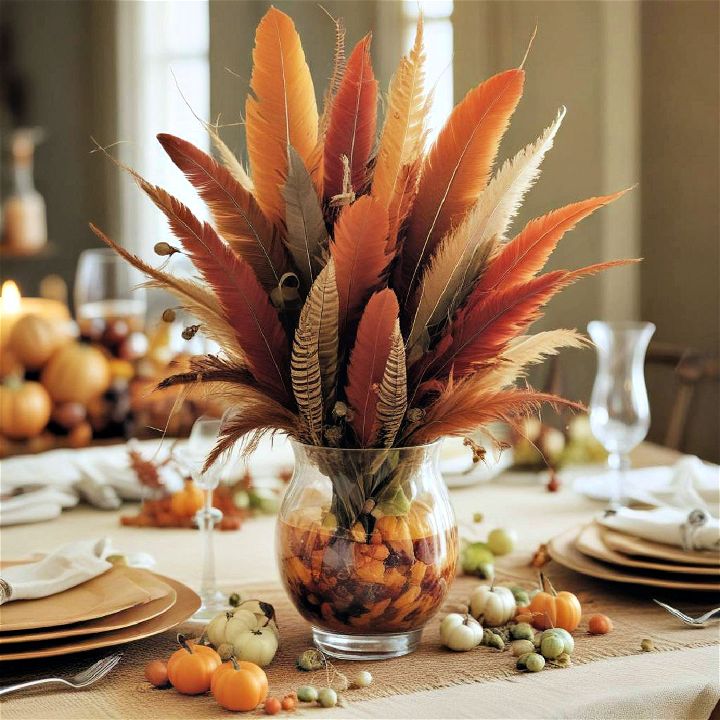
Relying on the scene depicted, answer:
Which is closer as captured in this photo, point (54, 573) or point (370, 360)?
point (370, 360)

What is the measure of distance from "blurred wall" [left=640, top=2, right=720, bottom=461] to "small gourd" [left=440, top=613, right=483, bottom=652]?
2.40 metres

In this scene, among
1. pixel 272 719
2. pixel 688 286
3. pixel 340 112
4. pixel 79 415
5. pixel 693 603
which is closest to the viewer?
pixel 272 719

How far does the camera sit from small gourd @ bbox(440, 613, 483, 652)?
94 cm

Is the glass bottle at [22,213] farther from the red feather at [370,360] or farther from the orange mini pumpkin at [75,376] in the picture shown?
the red feather at [370,360]

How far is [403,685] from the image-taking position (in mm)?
862

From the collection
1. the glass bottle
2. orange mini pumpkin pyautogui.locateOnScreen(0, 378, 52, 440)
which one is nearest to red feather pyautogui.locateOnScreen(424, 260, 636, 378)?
orange mini pumpkin pyautogui.locateOnScreen(0, 378, 52, 440)

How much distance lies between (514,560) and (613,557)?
0.15 m

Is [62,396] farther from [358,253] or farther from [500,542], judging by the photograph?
[358,253]

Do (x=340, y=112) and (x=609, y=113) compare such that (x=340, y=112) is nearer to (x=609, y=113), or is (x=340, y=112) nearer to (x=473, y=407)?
(x=473, y=407)

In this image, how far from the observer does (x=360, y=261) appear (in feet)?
2.83

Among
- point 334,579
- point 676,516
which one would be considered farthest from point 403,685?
point 676,516

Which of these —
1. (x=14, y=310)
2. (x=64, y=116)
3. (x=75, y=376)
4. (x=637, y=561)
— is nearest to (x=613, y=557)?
(x=637, y=561)

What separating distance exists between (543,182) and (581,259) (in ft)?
1.07

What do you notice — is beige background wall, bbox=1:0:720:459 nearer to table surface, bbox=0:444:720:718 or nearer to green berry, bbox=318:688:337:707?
table surface, bbox=0:444:720:718
